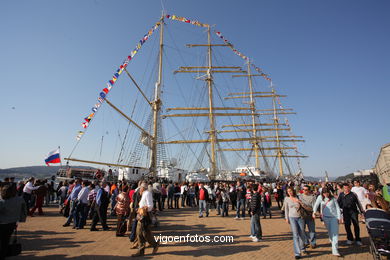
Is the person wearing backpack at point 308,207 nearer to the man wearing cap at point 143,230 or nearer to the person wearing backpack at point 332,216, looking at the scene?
the person wearing backpack at point 332,216

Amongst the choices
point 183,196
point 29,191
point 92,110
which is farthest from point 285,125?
point 29,191

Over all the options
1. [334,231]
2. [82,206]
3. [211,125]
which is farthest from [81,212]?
[211,125]

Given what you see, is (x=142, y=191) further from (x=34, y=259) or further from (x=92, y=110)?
(x=92, y=110)

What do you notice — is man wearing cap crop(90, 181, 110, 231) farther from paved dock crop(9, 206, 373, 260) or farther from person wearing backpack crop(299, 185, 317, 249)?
person wearing backpack crop(299, 185, 317, 249)

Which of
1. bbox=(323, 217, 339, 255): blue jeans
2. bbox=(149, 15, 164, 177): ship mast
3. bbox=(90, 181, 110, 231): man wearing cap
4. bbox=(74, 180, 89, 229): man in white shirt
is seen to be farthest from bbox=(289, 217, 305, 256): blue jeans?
bbox=(149, 15, 164, 177): ship mast

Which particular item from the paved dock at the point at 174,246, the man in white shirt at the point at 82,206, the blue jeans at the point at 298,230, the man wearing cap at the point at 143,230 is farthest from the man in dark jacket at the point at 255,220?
the man in white shirt at the point at 82,206

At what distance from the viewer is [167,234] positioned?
7539 millimetres

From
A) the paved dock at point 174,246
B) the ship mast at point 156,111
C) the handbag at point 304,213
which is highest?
the ship mast at point 156,111

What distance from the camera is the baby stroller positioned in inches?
168

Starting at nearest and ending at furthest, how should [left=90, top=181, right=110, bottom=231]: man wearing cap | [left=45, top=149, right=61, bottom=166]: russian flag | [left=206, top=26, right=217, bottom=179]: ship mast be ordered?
[left=90, top=181, right=110, bottom=231]: man wearing cap < [left=45, top=149, right=61, bottom=166]: russian flag < [left=206, top=26, right=217, bottom=179]: ship mast

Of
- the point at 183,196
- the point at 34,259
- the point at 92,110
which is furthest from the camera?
the point at 183,196

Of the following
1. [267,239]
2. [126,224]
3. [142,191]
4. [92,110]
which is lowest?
[267,239]

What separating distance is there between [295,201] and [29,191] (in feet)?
38.6

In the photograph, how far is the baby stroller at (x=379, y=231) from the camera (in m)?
4.27
